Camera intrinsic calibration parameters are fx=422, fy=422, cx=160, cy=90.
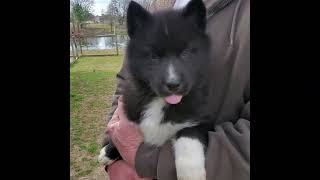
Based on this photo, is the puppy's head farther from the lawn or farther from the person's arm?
the lawn

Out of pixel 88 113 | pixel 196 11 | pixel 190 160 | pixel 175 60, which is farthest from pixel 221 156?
pixel 88 113

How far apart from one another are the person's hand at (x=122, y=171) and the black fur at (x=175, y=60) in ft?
0.97

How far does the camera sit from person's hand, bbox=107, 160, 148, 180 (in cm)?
249

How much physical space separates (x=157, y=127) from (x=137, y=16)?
669 mm

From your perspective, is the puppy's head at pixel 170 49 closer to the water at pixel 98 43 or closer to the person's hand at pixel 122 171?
the person's hand at pixel 122 171

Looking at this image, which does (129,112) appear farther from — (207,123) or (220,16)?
(220,16)

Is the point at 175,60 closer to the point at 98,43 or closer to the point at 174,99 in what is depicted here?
the point at 174,99

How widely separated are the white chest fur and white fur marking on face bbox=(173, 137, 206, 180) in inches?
6.1

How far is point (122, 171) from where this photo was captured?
2.56 meters

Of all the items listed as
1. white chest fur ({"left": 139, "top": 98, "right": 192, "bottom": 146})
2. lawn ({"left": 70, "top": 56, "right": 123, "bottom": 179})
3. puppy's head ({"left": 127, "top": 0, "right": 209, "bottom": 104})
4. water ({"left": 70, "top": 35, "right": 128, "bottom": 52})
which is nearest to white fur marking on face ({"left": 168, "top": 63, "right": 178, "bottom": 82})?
puppy's head ({"left": 127, "top": 0, "right": 209, "bottom": 104})

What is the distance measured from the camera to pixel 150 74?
7.72 feet

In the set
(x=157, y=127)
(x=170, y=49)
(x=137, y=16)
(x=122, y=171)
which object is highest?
(x=137, y=16)

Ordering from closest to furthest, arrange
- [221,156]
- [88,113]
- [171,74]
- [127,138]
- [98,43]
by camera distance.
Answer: [221,156] → [171,74] → [127,138] → [88,113] → [98,43]
